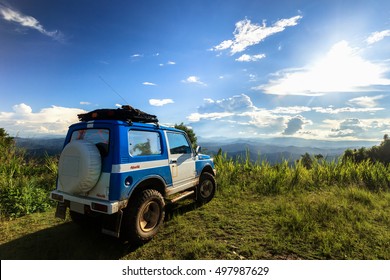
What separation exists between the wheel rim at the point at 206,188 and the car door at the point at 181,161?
0.53m

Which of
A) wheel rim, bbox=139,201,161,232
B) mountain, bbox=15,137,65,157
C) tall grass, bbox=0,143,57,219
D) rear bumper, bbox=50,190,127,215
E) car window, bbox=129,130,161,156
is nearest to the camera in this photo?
rear bumper, bbox=50,190,127,215

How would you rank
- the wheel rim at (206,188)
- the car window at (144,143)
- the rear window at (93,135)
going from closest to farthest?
the rear window at (93,135), the car window at (144,143), the wheel rim at (206,188)

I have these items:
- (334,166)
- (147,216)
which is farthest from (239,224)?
(334,166)

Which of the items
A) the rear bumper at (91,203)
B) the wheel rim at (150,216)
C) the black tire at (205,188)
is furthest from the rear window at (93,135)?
the black tire at (205,188)

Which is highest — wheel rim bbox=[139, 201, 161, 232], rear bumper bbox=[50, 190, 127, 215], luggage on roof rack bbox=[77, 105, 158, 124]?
luggage on roof rack bbox=[77, 105, 158, 124]

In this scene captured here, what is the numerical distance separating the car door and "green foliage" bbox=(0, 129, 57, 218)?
3.74 meters

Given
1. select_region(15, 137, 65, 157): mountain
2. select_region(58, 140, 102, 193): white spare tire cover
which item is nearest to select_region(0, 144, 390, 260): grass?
select_region(15, 137, 65, 157): mountain

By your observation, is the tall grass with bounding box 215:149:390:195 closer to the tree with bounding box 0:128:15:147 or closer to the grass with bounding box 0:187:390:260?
the grass with bounding box 0:187:390:260

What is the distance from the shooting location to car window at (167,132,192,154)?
512 cm

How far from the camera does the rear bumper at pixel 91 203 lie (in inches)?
138

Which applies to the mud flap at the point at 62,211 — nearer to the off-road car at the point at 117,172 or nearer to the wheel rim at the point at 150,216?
the off-road car at the point at 117,172

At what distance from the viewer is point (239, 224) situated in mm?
4941

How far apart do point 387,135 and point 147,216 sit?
170 ft

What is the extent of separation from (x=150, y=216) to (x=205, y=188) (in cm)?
241
